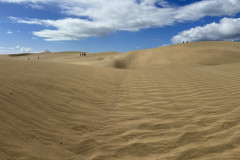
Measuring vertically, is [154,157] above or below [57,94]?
below

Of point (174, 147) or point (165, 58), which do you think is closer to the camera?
point (174, 147)

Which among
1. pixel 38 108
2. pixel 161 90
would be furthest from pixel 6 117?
pixel 161 90

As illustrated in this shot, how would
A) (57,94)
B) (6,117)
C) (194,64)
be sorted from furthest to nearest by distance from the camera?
(194,64)
(57,94)
(6,117)

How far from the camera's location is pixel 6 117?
319cm

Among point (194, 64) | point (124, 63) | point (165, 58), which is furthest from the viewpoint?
point (124, 63)

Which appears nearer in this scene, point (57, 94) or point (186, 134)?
point (186, 134)

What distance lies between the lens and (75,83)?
6305 millimetres

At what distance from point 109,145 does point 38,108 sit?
1.89 metres

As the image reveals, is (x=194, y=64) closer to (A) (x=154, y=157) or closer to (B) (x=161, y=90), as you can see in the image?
(B) (x=161, y=90)

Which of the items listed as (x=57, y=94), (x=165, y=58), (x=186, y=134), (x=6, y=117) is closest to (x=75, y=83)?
(x=57, y=94)

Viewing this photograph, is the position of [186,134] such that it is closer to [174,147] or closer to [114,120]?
[174,147]

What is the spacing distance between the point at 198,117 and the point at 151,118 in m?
1.01

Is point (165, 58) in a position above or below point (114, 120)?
above

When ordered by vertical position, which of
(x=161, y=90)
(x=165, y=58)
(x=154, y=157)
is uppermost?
(x=165, y=58)
